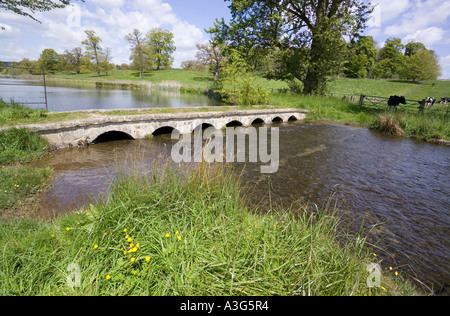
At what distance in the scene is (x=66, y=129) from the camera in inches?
300

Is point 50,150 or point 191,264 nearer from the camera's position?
point 191,264

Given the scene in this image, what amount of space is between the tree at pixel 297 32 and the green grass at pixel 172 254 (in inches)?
742

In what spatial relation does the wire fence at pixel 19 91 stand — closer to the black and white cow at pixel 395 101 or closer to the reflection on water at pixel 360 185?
the reflection on water at pixel 360 185

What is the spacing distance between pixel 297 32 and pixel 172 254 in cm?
2208

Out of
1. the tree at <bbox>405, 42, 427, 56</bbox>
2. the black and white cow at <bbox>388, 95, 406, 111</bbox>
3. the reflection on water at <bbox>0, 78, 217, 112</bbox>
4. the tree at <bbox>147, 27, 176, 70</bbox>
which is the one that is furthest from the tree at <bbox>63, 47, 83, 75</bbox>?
the tree at <bbox>405, 42, 427, 56</bbox>

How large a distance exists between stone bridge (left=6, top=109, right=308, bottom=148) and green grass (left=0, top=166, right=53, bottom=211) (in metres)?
2.20

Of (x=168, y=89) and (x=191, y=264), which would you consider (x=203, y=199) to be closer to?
(x=191, y=264)

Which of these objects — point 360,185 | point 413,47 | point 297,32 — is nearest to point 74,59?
point 297,32

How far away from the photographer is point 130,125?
30.1 feet

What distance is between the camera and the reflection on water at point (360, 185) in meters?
3.90

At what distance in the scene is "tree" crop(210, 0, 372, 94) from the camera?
1836cm
